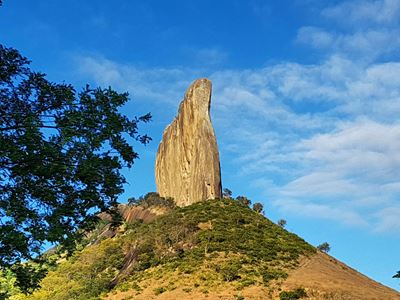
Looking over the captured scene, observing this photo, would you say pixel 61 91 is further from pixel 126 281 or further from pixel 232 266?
pixel 126 281

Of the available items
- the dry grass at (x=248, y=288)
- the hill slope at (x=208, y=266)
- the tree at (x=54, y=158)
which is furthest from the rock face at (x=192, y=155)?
the tree at (x=54, y=158)

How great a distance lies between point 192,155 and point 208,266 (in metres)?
41.4

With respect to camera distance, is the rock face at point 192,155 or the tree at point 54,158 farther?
the rock face at point 192,155

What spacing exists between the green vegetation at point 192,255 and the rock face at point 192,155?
29.1 ft

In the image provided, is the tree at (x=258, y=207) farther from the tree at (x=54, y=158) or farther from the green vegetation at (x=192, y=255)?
the tree at (x=54, y=158)

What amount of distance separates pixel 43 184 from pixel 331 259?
207 feet

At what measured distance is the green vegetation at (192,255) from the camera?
5147cm

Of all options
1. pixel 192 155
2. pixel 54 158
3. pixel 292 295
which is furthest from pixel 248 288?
pixel 192 155

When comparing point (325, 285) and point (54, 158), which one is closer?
point (54, 158)

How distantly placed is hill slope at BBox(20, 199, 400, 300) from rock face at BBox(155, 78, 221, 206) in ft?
24.9

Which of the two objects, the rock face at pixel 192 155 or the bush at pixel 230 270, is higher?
the rock face at pixel 192 155

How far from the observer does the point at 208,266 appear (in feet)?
171

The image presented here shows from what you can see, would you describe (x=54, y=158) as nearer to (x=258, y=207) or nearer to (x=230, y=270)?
(x=230, y=270)

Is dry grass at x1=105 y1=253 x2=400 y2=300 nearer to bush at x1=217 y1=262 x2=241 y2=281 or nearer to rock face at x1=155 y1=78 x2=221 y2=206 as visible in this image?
bush at x1=217 y1=262 x2=241 y2=281
